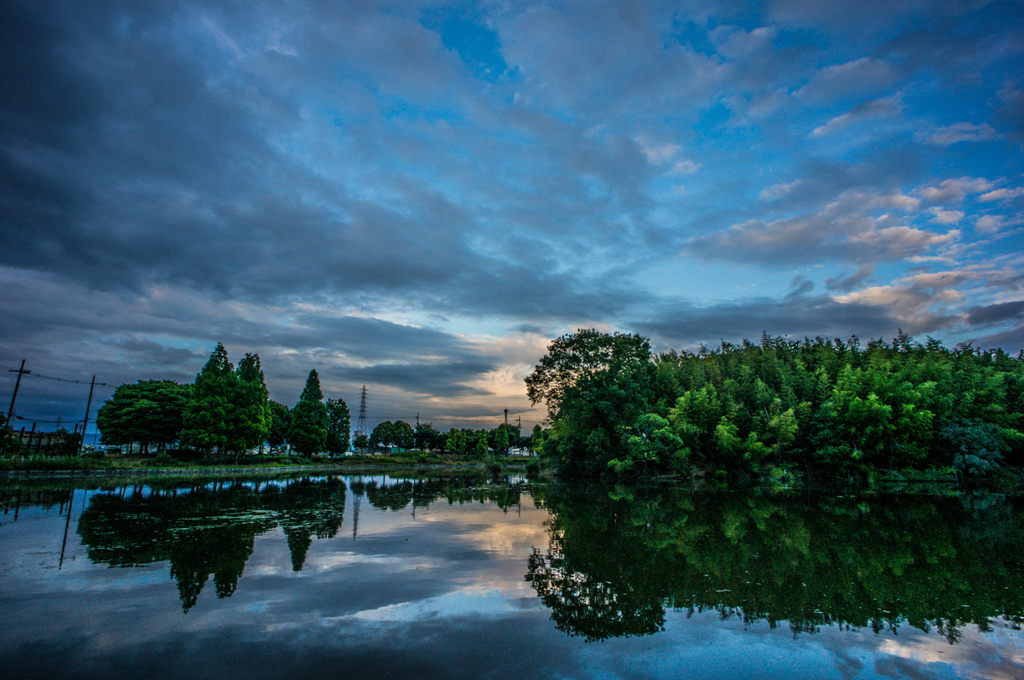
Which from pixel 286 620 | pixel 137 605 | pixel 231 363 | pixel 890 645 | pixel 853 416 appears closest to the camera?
pixel 890 645

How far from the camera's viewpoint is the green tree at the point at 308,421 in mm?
58688

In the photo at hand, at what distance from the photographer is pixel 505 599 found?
24.0 ft

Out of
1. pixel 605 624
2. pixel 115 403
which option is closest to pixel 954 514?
pixel 605 624

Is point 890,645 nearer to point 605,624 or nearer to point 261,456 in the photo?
point 605,624

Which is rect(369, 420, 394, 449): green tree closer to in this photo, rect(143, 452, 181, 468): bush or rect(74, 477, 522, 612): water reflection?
rect(143, 452, 181, 468): bush

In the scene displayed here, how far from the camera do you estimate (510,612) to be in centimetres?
670

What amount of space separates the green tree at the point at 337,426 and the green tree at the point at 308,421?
10013 mm

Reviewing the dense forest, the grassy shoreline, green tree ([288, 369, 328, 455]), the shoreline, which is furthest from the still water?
green tree ([288, 369, 328, 455])

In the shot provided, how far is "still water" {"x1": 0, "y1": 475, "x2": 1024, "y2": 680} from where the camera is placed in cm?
510

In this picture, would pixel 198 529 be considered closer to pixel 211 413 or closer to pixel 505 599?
pixel 505 599

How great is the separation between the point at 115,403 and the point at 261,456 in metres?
16.9

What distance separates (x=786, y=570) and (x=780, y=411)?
98.3 ft

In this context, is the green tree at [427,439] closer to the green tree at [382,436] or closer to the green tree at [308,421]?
the green tree at [382,436]

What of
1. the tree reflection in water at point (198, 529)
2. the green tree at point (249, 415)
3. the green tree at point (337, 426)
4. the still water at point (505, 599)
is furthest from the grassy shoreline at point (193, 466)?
the still water at point (505, 599)
